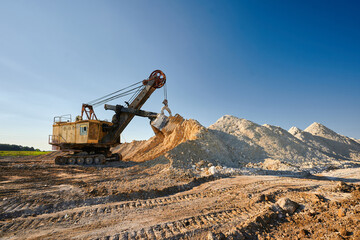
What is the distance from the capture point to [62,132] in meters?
14.7

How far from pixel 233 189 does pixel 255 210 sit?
7.05 ft

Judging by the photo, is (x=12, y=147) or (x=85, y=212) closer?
(x=85, y=212)

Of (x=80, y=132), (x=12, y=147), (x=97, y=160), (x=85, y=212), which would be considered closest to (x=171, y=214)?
(x=85, y=212)

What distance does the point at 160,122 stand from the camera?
51.3 feet

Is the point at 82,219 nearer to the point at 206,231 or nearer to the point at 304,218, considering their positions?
the point at 206,231

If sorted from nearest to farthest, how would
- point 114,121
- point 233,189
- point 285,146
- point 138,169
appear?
point 233,189 < point 138,169 < point 114,121 < point 285,146

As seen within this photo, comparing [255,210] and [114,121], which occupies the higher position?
[114,121]

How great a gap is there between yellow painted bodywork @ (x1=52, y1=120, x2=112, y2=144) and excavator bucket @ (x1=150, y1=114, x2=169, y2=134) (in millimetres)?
4404

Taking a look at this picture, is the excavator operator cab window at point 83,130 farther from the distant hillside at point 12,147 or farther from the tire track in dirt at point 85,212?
the distant hillside at point 12,147

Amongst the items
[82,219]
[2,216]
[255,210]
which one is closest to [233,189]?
[255,210]

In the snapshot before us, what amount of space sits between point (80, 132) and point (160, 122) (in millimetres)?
6604

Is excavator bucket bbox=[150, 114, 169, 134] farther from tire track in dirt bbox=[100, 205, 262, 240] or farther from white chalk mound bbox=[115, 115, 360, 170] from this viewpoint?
tire track in dirt bbox=[100, 205, 262, 240]

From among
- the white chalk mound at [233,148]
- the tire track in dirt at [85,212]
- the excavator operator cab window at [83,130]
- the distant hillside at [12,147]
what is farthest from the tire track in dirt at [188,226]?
the distant hillside at [12,147]

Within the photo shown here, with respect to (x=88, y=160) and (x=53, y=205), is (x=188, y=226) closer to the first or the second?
(x=53, y=205)
